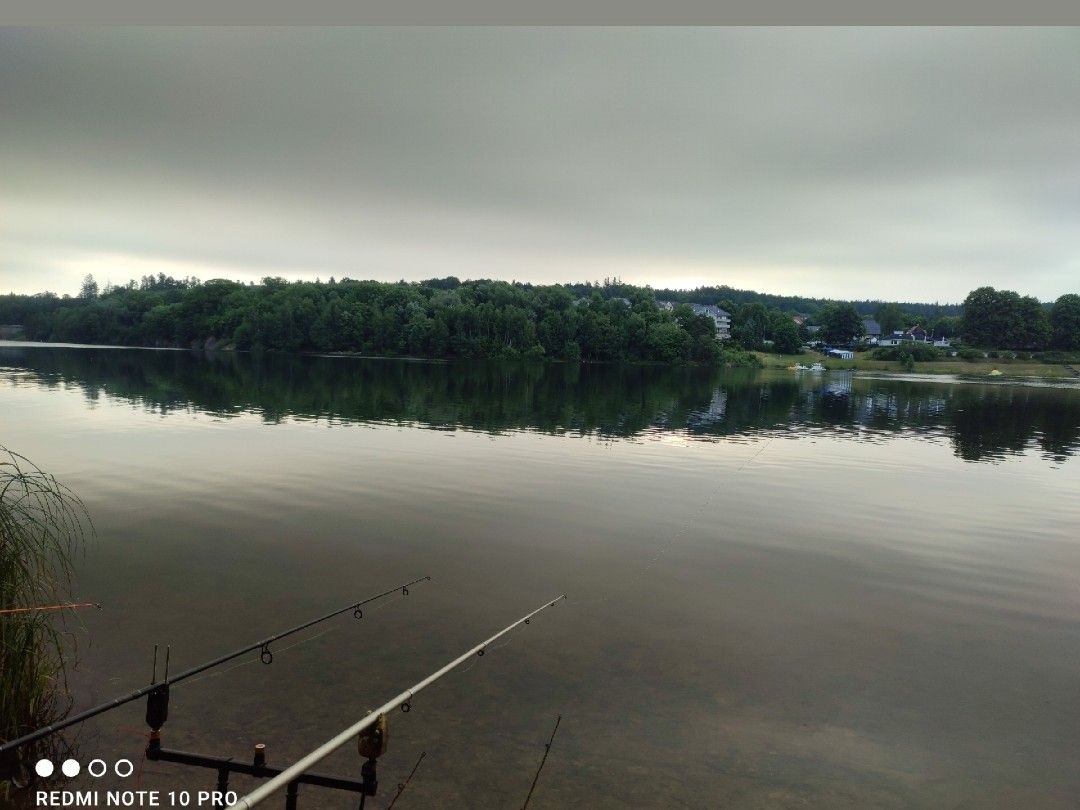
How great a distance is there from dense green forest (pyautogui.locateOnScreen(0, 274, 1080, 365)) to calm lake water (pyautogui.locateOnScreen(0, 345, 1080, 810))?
4503 inches

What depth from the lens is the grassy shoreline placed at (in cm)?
13491

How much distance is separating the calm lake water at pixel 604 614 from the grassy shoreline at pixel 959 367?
12513 centimetres

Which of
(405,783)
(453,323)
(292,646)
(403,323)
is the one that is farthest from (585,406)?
(403,323)

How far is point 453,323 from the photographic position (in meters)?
139

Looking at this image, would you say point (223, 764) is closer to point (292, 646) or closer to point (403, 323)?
point (292, 646)

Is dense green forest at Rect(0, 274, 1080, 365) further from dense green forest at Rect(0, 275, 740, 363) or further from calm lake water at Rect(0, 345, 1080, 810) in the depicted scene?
calm lake water at Rect(0, 345, 1080, 810)

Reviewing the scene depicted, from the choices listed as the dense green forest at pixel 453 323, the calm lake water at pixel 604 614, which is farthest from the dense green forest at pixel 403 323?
the calm lake water at pixel 604 614

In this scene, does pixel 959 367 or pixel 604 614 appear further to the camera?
pixel 959 367

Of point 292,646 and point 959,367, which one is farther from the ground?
point 959,367

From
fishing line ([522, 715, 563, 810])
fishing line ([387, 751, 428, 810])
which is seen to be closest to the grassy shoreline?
fishing line ([522, 715, 563, 810])

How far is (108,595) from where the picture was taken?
10.9 m

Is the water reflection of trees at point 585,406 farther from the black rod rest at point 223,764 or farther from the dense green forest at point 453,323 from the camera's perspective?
the dense green forest at point 453,323

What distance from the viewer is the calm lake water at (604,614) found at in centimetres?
727

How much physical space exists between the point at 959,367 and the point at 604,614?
153241 millimetres
